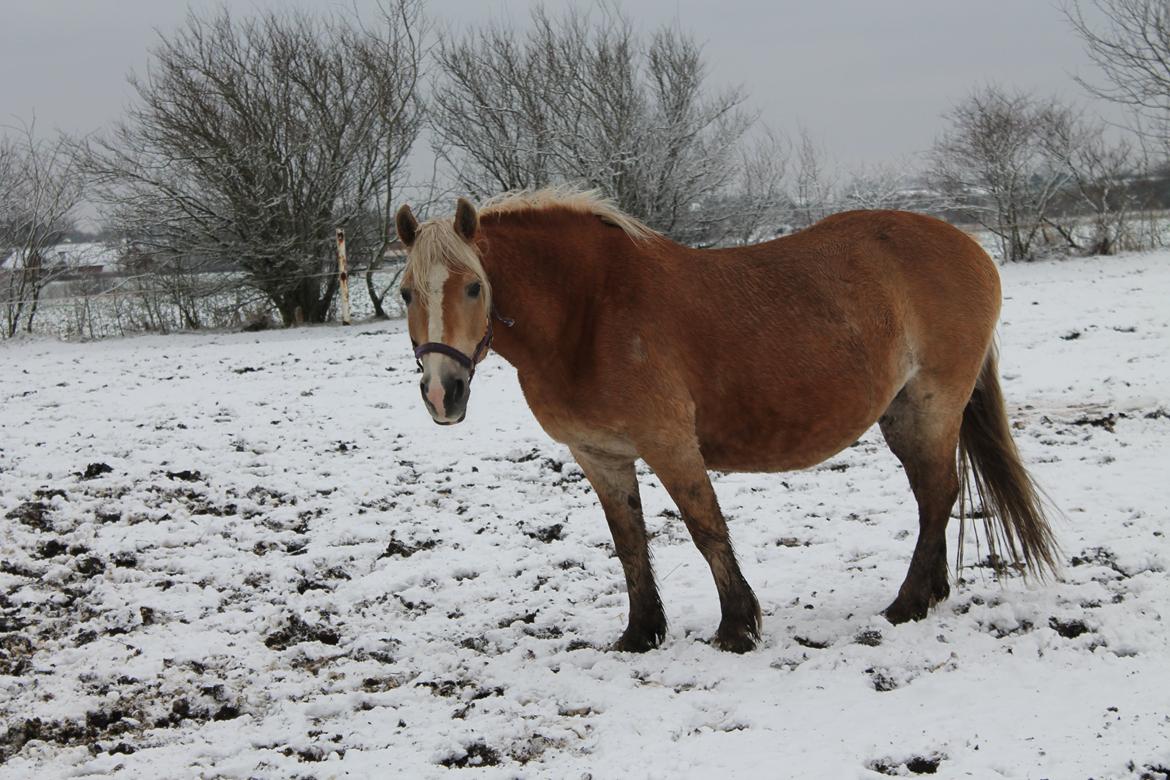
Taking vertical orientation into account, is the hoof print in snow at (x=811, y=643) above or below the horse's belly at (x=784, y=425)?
below

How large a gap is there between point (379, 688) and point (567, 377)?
4.44 feet

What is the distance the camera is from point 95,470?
579 centimetres

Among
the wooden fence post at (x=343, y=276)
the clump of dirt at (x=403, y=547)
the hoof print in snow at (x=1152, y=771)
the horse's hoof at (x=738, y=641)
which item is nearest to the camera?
the hoof print in snow at (x=1152, y=771)

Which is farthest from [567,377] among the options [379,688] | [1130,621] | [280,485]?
[280,485]

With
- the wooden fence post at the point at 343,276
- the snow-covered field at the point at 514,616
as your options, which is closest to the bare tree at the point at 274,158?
the wooden fence post at the point at 343,276

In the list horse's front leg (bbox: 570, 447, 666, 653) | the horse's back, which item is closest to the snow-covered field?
horse's front leg (bbox: 570, 447, 666, 653)

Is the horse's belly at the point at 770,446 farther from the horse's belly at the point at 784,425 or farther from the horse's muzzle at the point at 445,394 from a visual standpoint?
the horse's muzzle at the point at 445,394

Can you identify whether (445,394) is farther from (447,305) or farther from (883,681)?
(883,681)

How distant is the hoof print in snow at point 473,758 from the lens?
265cm

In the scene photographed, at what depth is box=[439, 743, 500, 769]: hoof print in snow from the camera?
104 inches

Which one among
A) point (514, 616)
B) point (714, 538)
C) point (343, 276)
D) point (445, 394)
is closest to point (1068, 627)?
point (714, 538)

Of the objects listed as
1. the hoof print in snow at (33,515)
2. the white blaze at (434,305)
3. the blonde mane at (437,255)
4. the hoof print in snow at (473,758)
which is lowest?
the hoof print in snow at (473,758)

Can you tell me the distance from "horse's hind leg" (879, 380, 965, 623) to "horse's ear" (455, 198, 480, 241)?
1931 mm

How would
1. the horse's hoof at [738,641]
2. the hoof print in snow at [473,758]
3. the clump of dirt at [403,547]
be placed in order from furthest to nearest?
the clump of dirt at [403,547], the horse's hoof at [738,641], the hoof print in snow at [473,758]
